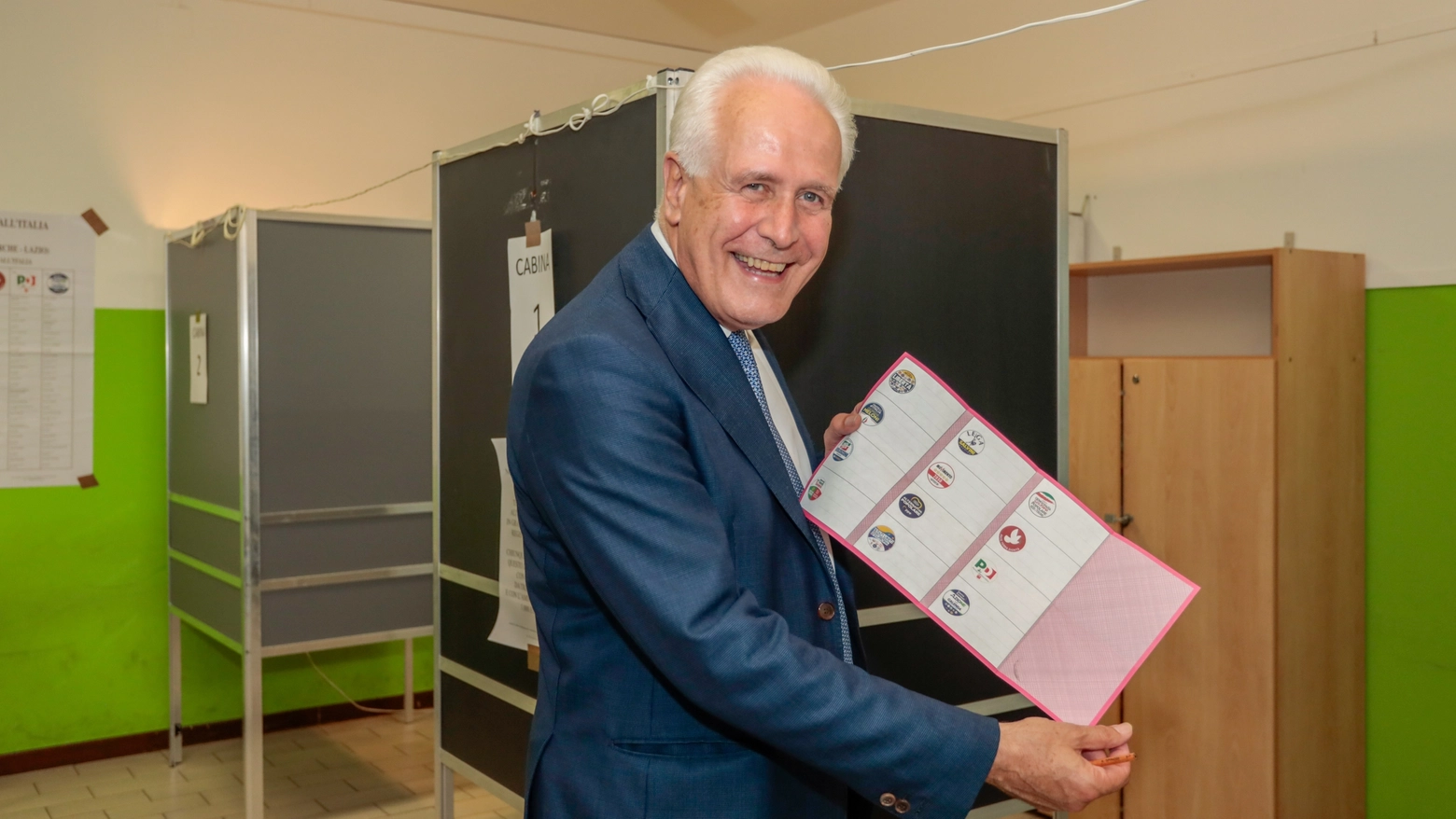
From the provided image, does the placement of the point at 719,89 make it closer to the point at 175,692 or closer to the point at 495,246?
the point at 495,246

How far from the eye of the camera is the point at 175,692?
4137 millimetres

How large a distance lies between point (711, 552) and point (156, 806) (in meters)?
3.42

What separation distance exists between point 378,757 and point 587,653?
11.2ft

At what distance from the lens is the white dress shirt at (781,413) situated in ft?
4.35

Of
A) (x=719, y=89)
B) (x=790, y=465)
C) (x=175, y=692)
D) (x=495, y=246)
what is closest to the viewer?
(x=719, y=89)

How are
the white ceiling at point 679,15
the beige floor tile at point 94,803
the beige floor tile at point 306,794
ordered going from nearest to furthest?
the beige floor tile at point 94,803
the beige floor tile at point 306,794
the white ceiling at point 679,15

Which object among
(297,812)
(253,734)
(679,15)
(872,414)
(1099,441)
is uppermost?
(679,15)

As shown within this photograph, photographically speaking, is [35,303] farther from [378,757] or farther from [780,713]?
[780,713]

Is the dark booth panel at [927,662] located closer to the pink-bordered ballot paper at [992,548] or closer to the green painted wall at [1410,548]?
the pink-bordered ballot paper at [992,548]

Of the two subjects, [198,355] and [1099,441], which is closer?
[1099,441]

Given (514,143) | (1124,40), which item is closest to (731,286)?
(514,143)

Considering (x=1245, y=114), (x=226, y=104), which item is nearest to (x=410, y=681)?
(x=226, y=104)

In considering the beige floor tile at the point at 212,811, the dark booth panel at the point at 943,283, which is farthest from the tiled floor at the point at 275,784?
the dark booth panel at the point at 943,283

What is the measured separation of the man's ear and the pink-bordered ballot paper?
1.09ft
